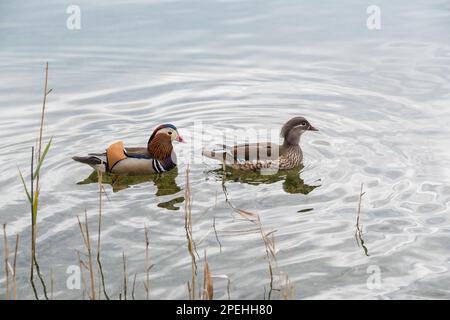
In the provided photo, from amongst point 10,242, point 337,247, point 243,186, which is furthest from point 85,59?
point 337,247

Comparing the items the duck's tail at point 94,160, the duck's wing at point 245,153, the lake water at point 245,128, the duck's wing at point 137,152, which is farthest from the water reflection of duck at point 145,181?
the duck's wing at point 245,153

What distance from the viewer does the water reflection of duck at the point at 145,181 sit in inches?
429

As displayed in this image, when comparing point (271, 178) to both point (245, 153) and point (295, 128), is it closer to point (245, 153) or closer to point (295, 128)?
point (245, 153)

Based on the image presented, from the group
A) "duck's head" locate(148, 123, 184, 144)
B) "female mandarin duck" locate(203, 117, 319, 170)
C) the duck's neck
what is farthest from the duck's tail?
"female mandarin duck" locate(203, 117, 319, 170)

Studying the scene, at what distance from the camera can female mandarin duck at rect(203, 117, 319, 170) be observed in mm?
11469

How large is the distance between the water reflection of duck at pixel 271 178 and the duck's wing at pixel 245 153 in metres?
0.16

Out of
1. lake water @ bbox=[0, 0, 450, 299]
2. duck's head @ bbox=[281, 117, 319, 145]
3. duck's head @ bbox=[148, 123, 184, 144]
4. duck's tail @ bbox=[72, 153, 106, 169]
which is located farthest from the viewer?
duck's head @ bbox=[281, 117, 319, 145]

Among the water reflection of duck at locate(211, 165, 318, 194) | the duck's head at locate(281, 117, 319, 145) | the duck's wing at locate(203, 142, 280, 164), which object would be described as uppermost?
the duck's head at locate(281, 117, 319, 145)

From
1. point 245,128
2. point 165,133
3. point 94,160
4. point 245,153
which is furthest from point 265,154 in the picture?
point 94,160

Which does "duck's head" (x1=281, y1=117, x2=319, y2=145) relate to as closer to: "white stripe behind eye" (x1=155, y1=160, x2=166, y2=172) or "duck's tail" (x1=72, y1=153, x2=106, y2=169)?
"white stripe behind eye" (x1=155, y1=160, x2=166, y2=172)

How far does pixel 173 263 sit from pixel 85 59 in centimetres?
802

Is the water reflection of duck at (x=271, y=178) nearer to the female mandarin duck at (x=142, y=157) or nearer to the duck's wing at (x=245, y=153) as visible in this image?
the duck's wing at (x=245, y=153)

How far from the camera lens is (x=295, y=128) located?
11992 millimetres

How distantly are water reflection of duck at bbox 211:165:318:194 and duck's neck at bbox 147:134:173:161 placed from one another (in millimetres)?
702
